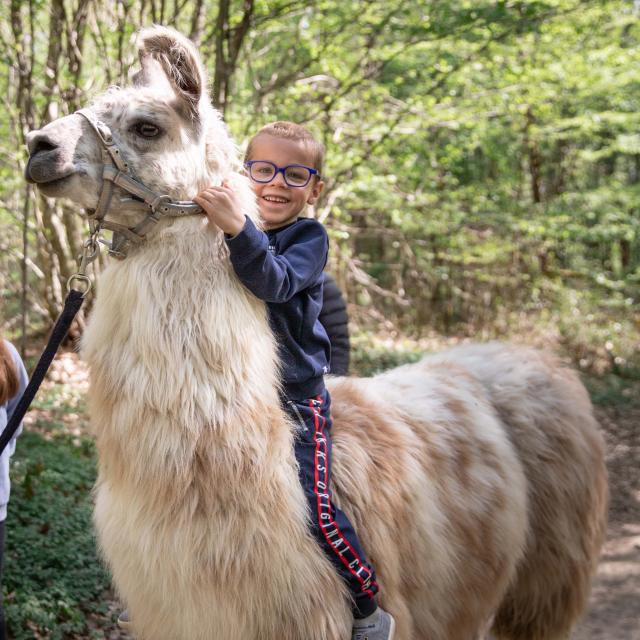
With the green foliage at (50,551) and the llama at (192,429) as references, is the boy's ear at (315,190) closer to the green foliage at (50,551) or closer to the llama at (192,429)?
the llama at (192,429)

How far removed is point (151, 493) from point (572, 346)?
10.6 meters

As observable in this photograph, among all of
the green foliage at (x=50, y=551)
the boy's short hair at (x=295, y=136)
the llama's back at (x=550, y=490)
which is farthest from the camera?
the green foliage at (x=50, y=551)

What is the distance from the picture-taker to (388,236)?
12.7 meters

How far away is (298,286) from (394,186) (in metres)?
9.15

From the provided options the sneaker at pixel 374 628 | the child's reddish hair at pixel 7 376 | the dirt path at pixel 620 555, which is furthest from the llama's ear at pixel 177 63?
the dirt path at pixel 620 555

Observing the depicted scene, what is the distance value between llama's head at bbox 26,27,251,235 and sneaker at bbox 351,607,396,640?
56.8 inches

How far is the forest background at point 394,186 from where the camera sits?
5273 mm

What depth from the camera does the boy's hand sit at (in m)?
2.01

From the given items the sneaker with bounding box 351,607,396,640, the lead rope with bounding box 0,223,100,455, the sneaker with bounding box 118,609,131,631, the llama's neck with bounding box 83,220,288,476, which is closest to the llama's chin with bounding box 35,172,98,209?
the lead rope with bounding box 0,223,100,455

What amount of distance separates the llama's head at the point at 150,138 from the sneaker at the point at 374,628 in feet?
4.73

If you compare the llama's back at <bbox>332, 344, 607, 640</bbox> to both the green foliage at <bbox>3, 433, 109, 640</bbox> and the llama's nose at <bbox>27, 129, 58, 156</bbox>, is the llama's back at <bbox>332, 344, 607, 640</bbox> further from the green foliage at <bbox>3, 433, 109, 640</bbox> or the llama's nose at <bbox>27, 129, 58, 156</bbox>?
the green foliage at <bbox>3, 433, 109, 640</bbox>

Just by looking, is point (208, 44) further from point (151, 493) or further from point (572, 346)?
point (572, 346)

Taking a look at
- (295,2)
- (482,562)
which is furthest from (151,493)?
(295,2)

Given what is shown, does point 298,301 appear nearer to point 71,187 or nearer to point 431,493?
point 71,187
